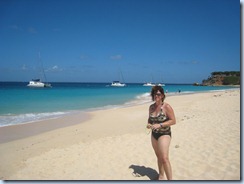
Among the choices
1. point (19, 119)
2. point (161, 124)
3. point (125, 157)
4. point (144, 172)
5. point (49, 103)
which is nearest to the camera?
point (161, 124)

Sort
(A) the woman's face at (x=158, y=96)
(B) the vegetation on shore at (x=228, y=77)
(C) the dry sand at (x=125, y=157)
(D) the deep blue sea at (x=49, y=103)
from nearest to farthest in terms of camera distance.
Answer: (A) the woman's face at (x=158, y=96)
(C) the dry sand at (x=125, y=157)
(B) the vegetation on shore at (x=228, y=77)
(D) the deep blue sea at (x=49, y=103)

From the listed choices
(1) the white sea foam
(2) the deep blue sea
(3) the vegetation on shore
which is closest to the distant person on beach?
(3) the vegetation on shore

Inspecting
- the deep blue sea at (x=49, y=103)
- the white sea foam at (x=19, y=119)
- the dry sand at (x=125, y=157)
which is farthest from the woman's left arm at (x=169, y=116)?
the deep blue sea at (x=49, y=103)

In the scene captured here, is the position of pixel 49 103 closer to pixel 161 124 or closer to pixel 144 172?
pixel 144 172

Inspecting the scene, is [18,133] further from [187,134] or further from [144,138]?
[187,134]

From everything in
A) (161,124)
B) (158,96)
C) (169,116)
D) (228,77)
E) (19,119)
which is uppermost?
(228,77)

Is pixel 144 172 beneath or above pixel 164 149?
beneath

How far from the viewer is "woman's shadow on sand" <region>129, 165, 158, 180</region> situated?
4422 millimetres

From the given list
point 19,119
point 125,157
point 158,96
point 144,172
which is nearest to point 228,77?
point 125,157

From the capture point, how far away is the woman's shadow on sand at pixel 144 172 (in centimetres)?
442

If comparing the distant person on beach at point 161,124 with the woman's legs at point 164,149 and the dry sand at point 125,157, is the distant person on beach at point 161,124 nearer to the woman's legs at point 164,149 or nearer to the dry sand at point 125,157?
the woman's legs at point 164,149

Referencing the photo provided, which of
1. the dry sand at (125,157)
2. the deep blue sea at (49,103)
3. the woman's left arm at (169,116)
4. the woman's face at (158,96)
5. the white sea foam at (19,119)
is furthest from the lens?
the deep blue sea at (49,103)

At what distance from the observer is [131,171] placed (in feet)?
15.4

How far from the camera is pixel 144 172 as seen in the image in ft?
15.1
